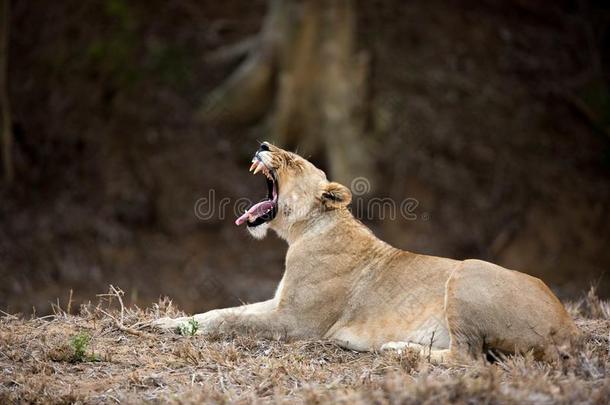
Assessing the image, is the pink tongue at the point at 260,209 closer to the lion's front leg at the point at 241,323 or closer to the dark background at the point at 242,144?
the lion's front leg at the point at 241,323

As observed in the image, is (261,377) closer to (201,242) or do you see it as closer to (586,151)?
(201,242)

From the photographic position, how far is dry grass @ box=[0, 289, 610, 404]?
460 cm

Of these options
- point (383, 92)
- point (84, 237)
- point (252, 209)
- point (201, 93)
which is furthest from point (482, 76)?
point (252, 209)

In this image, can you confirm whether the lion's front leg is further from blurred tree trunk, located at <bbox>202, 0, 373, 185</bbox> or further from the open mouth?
blurred tree trunk, located at <bbox>202, 0, 373, 185</bbox>

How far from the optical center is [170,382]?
513 centimetres

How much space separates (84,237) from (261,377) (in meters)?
7.65

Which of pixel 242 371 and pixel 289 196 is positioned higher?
pixel 289 196

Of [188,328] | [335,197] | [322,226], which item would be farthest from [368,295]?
[188,328]

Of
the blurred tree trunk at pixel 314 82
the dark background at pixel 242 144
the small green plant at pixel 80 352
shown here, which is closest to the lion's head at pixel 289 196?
the small green plant at pixel 80 352

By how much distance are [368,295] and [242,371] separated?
1.35 meters

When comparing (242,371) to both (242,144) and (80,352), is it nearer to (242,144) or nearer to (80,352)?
(80,352)

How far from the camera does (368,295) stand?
Answer: 6309mm

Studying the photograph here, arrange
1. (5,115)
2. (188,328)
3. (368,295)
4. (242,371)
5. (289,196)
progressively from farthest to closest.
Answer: (5,115) → (289,196) → (368,295) → (188,328) → (242,371)

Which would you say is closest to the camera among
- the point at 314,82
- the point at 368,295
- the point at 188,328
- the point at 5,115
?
the point at 188,328
